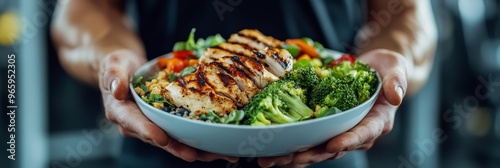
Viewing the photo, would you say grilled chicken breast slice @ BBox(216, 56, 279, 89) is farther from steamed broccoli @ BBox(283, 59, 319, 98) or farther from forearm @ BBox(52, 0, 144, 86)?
forearm @ BBox(52, 0, 144, 86)

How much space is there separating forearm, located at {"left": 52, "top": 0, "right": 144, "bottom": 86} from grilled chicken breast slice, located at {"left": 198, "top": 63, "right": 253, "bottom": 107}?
2.04ft

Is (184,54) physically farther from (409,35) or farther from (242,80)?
(409,35)

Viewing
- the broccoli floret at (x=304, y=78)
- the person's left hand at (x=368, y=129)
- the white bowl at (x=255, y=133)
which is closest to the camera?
the white bowl at (x=255, y=133)

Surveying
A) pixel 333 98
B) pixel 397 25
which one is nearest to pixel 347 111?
pixel 333 98

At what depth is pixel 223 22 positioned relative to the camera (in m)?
2.11

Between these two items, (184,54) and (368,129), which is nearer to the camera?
(368,129)

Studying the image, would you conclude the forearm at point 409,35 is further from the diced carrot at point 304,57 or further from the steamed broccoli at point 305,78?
the steamed broccoli at point 305,78

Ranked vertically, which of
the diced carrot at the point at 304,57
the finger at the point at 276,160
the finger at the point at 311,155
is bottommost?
the finger at the point at 276,160

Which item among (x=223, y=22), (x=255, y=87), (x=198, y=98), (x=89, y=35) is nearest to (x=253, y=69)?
(x=255, y=87)

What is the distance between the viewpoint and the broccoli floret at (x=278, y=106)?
1339 millimetres

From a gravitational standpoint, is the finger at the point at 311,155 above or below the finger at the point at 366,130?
below

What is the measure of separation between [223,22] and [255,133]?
35.1 inches

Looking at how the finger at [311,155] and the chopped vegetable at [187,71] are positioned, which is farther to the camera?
the chopped vegetable at [187,71]

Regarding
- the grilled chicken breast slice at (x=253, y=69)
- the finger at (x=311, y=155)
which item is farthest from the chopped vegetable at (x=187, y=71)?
the finger at (x=311, y=155)
